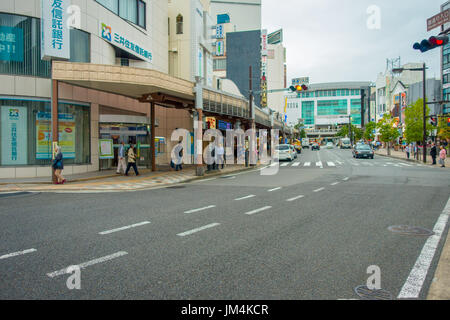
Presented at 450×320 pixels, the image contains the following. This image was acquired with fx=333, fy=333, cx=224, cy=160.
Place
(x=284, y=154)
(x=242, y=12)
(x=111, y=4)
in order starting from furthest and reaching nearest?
(x=242, y=12)
(x=284, y=154)
(x=111, y=4)

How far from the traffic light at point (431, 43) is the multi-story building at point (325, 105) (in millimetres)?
121790

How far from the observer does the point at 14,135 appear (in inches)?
622

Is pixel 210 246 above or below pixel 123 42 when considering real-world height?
below

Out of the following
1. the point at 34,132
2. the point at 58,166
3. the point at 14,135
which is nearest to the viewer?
the point at 58,166

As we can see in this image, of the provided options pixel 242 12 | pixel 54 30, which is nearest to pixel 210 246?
pixel 54 30

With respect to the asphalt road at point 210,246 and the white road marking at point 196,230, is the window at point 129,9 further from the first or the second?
the white road marking at point 196,230

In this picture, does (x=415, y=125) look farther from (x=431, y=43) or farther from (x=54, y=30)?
(x=54, y=30)

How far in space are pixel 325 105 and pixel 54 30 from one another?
128 metres

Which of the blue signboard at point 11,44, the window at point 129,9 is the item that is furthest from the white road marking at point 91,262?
the window at point 129,9

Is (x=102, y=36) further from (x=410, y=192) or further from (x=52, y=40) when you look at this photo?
(x=410, y=192)

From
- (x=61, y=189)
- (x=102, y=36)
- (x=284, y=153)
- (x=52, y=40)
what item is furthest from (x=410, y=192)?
(x=284, y=153)

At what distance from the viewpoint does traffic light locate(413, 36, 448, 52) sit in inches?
368

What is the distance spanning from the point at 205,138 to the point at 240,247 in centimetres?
2331

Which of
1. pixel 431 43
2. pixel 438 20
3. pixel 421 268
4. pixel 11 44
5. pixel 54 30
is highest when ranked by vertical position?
pixel 54 30
